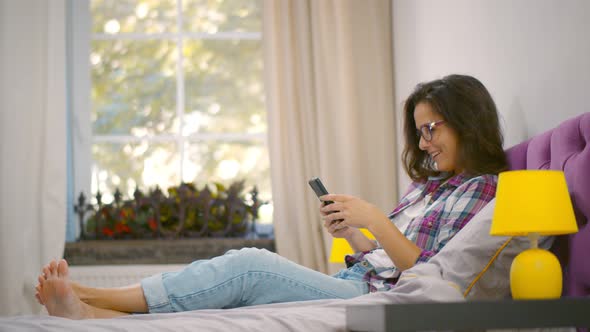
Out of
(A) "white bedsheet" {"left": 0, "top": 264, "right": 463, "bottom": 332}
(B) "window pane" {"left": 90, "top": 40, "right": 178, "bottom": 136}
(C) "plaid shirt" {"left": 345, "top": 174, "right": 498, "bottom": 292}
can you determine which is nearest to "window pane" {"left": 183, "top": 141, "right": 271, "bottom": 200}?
(B) "window pane" {"left": 90, "top": 40, "right": 178, "bottom": 136}

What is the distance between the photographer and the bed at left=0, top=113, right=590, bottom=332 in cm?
149

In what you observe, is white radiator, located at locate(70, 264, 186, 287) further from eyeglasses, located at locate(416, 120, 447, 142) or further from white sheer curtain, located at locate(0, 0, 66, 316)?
eyeglasses, located at locate(416, 120, 447, 142)

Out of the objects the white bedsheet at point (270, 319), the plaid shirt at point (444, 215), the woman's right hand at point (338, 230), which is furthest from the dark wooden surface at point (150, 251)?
the white bedsheet at point (270, 319)

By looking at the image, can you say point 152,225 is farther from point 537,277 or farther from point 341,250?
point 537,277

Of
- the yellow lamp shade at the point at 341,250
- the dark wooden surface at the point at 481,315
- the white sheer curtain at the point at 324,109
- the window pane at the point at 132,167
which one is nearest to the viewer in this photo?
the dark wooden surface at the point at 481,315

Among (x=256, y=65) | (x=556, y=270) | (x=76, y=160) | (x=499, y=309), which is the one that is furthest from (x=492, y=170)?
(x=76, y=160)

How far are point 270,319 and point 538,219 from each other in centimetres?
56

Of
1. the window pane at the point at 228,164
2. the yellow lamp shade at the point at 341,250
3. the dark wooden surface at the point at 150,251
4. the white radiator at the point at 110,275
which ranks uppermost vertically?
the window pane at the point at 228,164

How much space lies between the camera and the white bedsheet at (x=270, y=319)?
4.81 feet

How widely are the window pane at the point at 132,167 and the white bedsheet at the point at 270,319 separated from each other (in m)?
→ 2.44

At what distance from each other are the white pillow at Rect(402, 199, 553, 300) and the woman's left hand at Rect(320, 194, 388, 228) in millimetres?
328

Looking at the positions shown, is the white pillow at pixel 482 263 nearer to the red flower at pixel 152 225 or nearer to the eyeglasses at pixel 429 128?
the eyeglasses at pixel 429 128

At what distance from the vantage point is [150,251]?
3830mm

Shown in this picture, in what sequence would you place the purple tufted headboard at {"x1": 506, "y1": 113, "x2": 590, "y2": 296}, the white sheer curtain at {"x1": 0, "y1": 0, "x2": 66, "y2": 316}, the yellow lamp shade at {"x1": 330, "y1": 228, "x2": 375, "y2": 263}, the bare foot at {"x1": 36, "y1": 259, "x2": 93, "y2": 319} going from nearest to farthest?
the purple tufted headboard at {"x1": 506, "y1": 113, "x2": 590, "y2": 296}
the bare foot at {"x1": 36, "y1": 259, "x2": 93, "y2": 319}
the yellow lamp shade at {"x1": 330, "y1": 228, "x2": 375, "y2": 263}
the white sheer curtain at {"x1": 0, "y1": 0, "x2": 66, "y2": 316}
